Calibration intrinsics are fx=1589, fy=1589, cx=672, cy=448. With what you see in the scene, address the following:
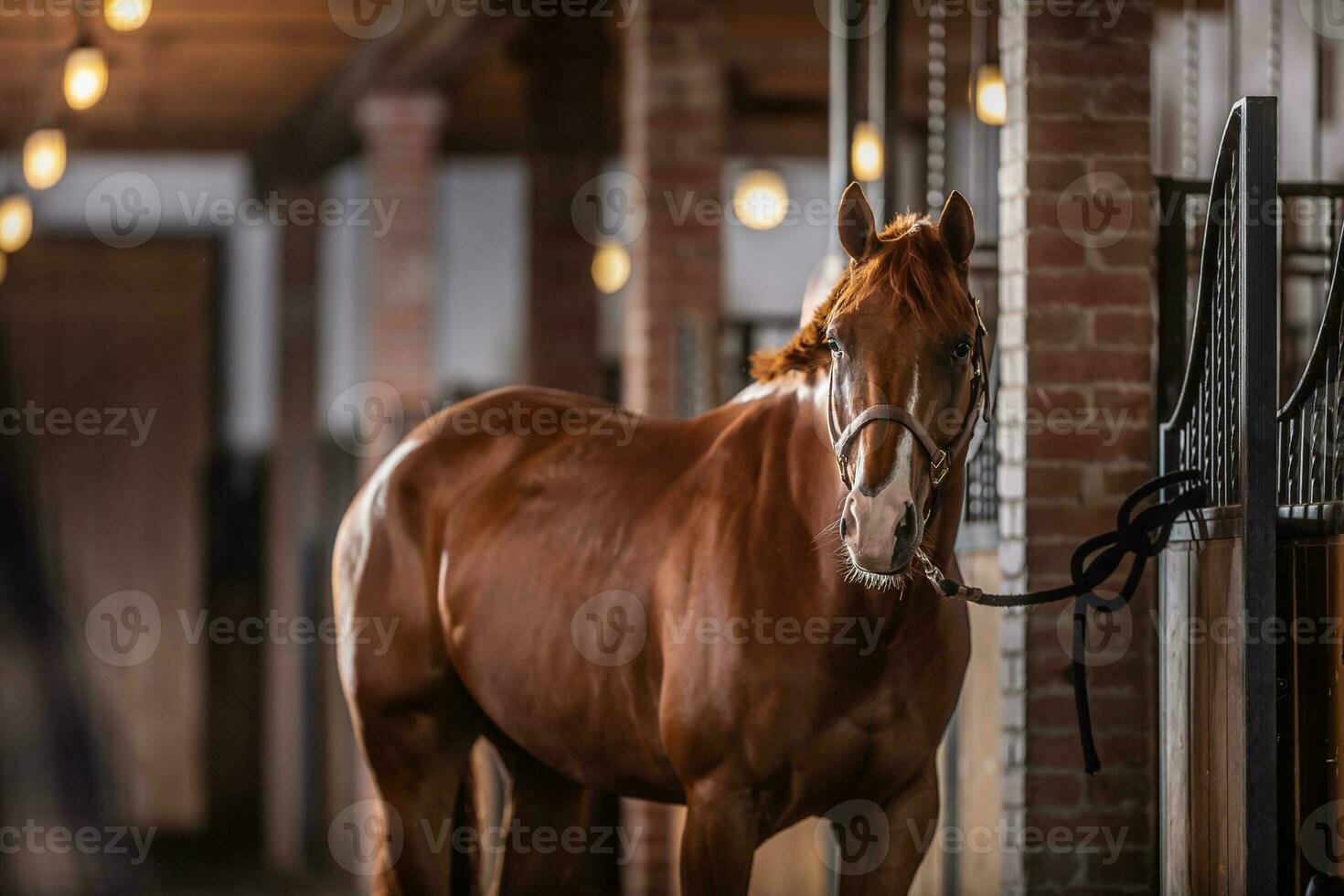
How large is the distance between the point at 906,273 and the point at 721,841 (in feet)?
3.39

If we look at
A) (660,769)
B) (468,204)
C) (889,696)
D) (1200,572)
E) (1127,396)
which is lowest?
(660,769)

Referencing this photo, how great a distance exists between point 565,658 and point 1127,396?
1.49 meters

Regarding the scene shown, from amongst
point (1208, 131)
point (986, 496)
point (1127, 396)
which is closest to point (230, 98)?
point (1208, 131)

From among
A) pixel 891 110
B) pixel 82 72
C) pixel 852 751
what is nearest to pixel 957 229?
pixel 852 751

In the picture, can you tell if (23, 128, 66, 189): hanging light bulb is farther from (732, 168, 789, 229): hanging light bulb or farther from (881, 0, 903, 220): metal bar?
(732, 168, 789, 229): hanging light bulb

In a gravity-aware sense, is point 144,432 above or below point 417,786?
Result: above

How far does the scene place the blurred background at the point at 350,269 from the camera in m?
5.68

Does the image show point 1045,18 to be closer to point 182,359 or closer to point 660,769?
point 660,769

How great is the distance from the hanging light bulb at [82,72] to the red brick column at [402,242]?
11.1ft

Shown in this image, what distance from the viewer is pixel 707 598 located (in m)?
2.90

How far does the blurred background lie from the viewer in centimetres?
568

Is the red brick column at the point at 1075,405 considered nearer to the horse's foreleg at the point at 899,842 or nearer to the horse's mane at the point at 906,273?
the horse's foreleg at the point at 899,842

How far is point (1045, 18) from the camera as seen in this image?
12.2 ft

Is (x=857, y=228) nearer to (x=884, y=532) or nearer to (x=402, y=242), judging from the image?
(x=884, y=532)
